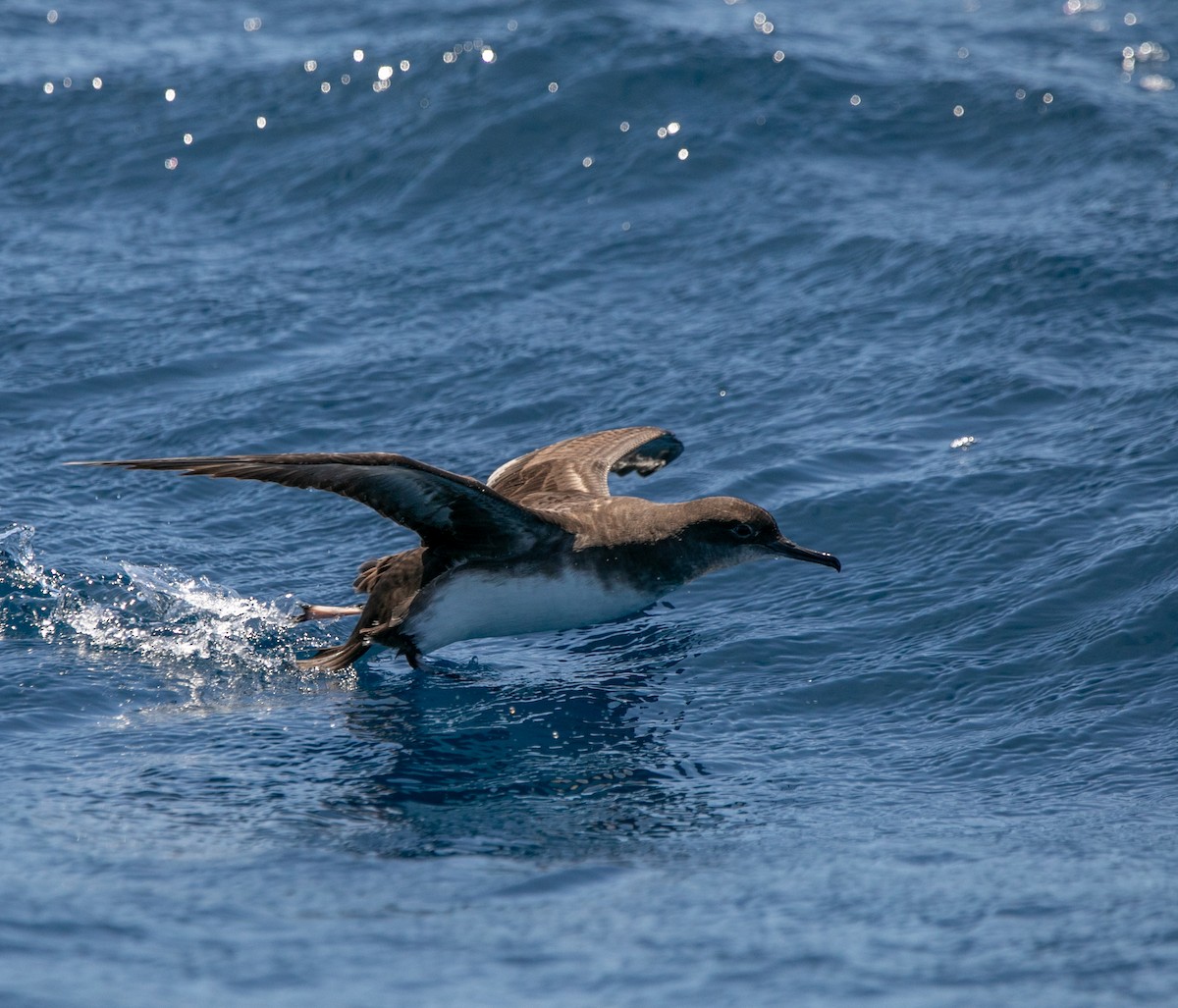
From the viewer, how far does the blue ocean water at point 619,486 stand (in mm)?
6004

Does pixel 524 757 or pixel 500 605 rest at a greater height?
pixel 500 605

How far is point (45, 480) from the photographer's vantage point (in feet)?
36.0

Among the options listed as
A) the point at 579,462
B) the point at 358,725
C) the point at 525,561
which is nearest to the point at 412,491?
the point at 525,561

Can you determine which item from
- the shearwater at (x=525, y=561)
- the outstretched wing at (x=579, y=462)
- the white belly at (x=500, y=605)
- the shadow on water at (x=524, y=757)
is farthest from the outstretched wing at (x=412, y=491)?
the outstretched wing at (x=579, y=462)

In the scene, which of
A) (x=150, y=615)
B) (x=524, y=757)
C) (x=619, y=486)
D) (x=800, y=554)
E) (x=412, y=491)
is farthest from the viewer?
(x=619, y=486)

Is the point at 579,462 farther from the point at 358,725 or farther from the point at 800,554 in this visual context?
the point at 358,725

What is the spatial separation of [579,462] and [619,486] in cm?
173

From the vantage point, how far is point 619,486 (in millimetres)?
11758

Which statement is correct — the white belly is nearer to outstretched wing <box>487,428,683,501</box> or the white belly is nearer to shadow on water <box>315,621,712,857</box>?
shadow on water <box>315,621,712,857</box>

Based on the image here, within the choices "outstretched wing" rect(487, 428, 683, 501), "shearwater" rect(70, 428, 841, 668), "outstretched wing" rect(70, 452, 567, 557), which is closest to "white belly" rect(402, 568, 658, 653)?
"shearwater" rect(70, 428, 841, 668)

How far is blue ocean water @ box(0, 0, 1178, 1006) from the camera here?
19.7 feet

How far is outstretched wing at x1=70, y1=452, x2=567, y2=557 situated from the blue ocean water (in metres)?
0.87

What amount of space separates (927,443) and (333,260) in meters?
5.96

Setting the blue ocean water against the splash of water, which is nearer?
the blue ocean water
